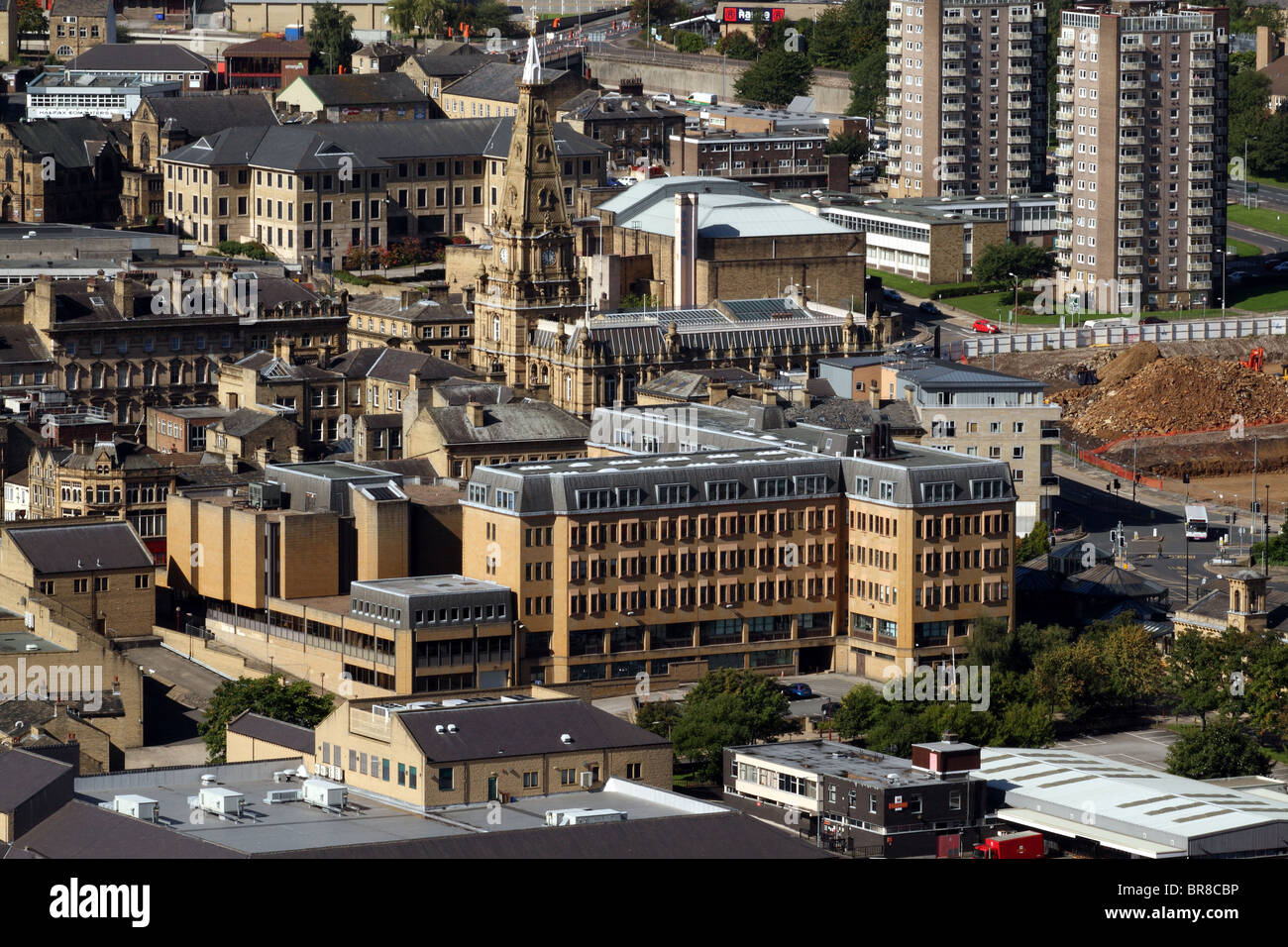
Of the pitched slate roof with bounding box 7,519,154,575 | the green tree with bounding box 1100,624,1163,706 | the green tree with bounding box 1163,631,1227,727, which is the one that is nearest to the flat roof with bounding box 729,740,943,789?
the green tree with bounding box 1100,624,1163,706

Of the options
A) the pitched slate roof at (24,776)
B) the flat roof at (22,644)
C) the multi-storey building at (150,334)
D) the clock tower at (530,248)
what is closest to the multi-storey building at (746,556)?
the flat roof at (22,644)

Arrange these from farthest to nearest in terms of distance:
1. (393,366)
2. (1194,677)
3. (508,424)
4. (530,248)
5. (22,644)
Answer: (530,248) → (393,366) → (508,424) → (22,644) → (1194,677)

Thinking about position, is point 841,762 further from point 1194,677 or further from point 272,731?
point 1194,677

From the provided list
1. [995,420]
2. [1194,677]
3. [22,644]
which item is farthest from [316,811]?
[995,420]

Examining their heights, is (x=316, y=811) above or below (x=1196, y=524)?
above
